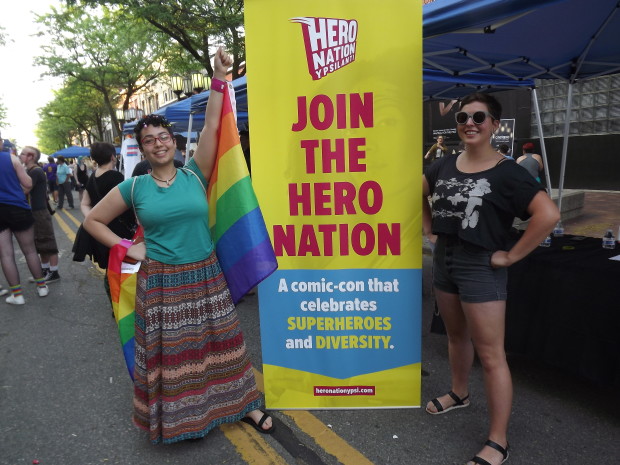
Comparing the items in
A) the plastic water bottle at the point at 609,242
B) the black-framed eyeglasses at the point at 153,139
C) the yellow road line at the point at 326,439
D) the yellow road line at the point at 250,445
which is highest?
the black-framed eyeglasses at the point at 153,139

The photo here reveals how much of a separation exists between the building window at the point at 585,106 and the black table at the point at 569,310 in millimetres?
9059

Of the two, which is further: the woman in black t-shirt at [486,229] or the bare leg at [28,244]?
the bare leg at [28,244]

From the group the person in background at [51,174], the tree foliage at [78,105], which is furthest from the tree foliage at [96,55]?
the person in background at [51,174]

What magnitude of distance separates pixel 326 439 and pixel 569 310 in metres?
1.68

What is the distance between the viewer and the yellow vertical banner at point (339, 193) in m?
2.45

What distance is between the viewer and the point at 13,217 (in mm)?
5105

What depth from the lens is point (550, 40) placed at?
3904 millimetres

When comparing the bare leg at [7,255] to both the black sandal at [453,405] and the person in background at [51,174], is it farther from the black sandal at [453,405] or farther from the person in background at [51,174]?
the person in background at [51,174]

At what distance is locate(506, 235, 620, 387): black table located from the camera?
256cm

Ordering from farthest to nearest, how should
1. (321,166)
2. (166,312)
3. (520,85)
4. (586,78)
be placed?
(520,85)
(586,78)
(321,166)
(166,312)

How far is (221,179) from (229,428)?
1.52m

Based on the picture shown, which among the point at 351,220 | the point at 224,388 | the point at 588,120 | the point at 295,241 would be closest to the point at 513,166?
the point at 351,220

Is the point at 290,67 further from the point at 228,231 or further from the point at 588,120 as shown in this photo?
the point at 588,120

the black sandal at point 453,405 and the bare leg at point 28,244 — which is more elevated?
the bare leg at point 28,244
